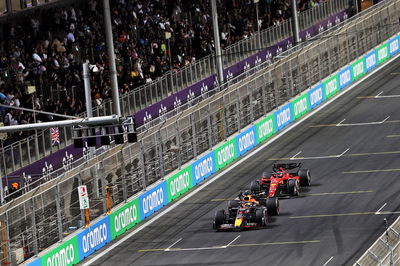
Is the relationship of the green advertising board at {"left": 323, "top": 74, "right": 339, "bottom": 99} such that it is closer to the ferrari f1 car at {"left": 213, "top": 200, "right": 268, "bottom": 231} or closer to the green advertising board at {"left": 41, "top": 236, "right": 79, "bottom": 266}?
the ferrari f1 car at {"left": 213, "top": 200, "right": 268, "bottom": 231}

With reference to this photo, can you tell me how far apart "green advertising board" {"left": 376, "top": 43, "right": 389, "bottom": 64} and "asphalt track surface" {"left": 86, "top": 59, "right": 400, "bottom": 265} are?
10.2m

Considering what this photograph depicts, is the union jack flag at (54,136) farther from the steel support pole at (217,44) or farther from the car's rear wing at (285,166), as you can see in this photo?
the steel support pole at (217,44)

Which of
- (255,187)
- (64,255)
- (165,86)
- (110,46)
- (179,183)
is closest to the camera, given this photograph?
Result: (64,255)

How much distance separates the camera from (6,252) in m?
28.4

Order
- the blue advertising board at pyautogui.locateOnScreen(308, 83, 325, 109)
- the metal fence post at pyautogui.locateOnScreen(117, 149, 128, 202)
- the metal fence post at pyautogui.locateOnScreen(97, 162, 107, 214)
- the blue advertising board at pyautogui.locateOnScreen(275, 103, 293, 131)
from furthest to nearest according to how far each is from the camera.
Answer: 1. the blue advertising board at pyautogui.locateOnScreen(308, 83, 325, 109)
2. the blue advertising board at pyautogui.locateOnScreen(275, 103, 293, 131)
3. the metal fence post at pyautogui.locateOnScreen(117, 149, 128, 202)
4. the metal fence post at pyautogui.locateOnScreen(97, 162, 107, 214)

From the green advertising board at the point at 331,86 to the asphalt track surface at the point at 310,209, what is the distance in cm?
366

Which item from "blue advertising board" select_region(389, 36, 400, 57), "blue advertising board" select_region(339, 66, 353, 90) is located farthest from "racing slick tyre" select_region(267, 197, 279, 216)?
"blue advertising board" select_region(389, 36, 400, 57)

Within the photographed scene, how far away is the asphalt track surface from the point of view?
A: 30531mm

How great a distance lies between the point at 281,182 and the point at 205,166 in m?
4.62

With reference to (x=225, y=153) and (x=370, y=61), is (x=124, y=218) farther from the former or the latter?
(x=370, y=61)

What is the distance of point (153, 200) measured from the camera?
1426 inches

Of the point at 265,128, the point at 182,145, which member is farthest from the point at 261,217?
the point at 265,128

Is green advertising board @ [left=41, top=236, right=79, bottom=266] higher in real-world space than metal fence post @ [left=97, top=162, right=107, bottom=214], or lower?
lower

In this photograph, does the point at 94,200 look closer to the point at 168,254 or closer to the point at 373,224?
the point at 168,254
